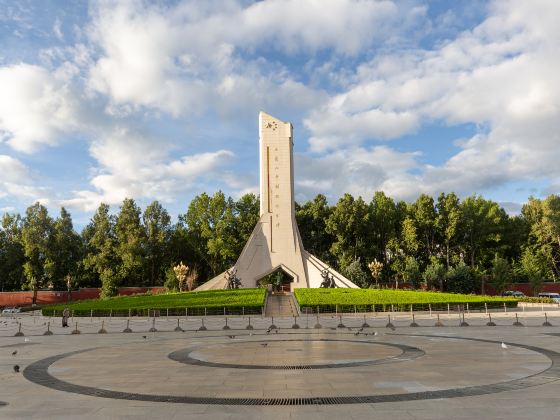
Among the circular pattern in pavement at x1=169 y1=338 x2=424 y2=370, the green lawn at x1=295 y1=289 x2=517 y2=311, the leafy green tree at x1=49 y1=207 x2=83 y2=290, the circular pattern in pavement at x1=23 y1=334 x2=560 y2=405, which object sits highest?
the leafy green tree at x1=49 y1=207 x2=83 y2=290

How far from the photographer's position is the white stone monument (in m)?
54.8

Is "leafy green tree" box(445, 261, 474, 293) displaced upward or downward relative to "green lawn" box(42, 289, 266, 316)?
upward

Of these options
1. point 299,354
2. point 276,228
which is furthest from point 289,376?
point 276,228

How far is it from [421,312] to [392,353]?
20.3 metres

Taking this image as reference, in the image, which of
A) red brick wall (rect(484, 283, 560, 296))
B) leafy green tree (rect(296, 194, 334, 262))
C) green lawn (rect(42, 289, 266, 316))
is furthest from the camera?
leafy green tree (rect(296, 194, 334, 262))

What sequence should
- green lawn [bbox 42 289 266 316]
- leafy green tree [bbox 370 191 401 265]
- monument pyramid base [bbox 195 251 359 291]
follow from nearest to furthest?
1. green lawn [bbox 42 289 266 316]
2. monument pyramid base [bbox 195 251 359 291]
3. leafy green tree [bbox 370 191 401 265]

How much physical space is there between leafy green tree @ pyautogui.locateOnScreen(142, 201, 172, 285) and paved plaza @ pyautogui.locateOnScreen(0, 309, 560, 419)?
4248 centimetres

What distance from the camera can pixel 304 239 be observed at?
67938 millimetres

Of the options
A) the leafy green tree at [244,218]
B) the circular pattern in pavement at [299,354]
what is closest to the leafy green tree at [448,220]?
the leafy green tree at [244,218]

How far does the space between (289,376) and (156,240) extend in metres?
55.5

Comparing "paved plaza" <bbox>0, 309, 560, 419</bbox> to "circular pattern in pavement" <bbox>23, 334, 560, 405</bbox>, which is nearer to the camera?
"paved plaza" <bbox>0, 309, 560, 419</bbox>

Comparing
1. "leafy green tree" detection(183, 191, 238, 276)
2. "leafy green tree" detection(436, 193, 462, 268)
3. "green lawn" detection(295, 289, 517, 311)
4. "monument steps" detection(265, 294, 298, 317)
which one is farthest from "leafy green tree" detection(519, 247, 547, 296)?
"leafy green tree" detection(183, 191, 238, 276)

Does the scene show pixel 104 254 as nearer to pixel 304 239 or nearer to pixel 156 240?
pixel 156 240

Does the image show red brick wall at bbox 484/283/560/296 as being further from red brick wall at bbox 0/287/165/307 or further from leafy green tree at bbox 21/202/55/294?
leafy green tree at bbox 21/202/55/294
